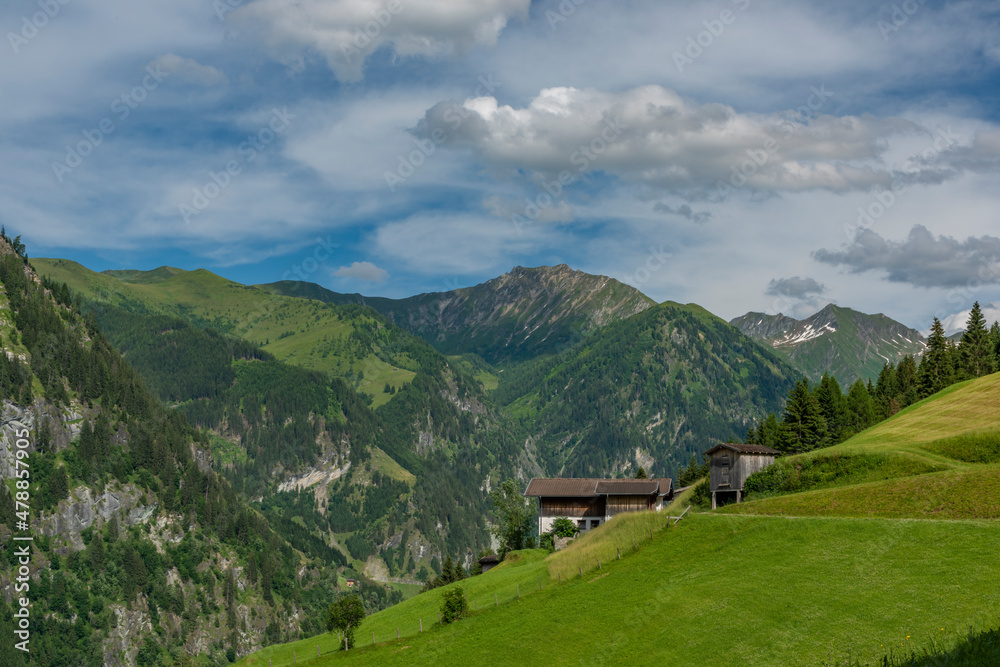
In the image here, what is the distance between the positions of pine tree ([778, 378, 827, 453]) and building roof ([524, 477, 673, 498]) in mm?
25226

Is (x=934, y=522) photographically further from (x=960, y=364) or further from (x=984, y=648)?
(x=960, y=364)

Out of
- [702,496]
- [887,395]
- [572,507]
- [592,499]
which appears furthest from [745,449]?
[887,395]

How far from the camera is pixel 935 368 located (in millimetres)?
146500

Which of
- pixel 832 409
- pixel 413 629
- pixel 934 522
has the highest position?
pixel 832 409

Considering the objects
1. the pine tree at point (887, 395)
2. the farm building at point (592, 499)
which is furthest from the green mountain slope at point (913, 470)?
the pine tree at point (887, 395)

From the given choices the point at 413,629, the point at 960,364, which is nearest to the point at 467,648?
the point at 413,629

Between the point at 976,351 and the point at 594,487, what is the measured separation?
88.6 m

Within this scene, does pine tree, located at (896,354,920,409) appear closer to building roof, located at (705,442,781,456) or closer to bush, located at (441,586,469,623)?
building roof, located at (705,442,781,456)

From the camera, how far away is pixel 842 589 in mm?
47844

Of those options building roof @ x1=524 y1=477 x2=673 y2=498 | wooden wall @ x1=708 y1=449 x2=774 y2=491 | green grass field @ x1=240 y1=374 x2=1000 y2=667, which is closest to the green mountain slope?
green grass field @ x1=240 y1=374 x2=1000 y2=667

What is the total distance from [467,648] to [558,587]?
10.9 metres

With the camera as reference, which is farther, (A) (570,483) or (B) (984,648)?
(A) (570,483)

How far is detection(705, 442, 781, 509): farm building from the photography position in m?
98.0

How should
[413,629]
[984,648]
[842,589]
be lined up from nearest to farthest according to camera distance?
[984,648] < [842,589] < [413,629]
